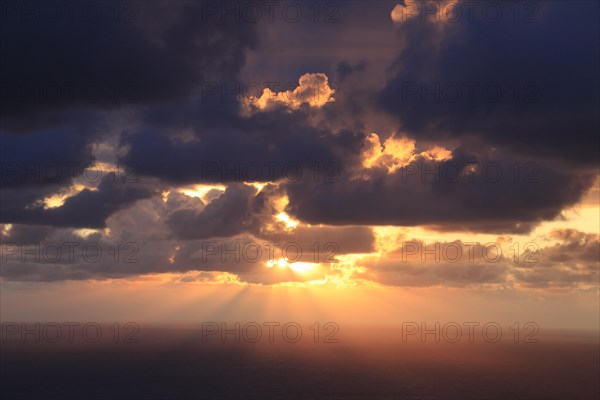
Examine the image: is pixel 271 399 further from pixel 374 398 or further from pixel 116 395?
pixel 116 395

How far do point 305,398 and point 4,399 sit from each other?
9427 centimetres

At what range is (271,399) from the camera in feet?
644

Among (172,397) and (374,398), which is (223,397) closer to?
(172,397)

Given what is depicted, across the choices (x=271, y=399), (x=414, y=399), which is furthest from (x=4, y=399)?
(x=414, y=399)

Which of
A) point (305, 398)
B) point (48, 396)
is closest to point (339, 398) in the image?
point (305, 398)

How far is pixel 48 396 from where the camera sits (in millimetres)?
199750

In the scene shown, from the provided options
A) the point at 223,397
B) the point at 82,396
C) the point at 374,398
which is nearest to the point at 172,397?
the point at 223,397

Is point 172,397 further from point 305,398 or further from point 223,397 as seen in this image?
point 305,398

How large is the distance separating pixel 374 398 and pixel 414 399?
13.0 meters

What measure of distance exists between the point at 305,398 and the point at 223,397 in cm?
2612

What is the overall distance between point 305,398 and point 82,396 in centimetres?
7120

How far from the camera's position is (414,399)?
19988 centimetres

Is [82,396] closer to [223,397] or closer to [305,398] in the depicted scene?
[223,397]

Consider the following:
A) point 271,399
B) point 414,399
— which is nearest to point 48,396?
point 271,399
